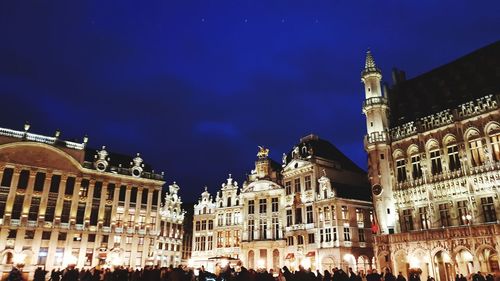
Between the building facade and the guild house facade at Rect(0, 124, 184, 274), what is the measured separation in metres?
35.2

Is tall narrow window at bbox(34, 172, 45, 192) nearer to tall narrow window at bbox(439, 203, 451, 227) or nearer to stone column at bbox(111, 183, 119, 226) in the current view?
stone column at bbox(111, 183, 119, 226)

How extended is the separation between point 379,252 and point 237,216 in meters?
25.6

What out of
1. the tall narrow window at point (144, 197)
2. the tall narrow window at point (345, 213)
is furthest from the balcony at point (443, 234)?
the tall narrow window at point (144, 197)

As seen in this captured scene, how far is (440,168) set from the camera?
113 feet

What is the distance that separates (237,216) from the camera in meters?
57.3

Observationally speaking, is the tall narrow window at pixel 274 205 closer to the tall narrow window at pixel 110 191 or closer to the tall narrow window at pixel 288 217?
the tall narrow window at pixel 288 217

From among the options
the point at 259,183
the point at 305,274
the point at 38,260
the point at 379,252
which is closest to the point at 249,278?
the point at 305,274

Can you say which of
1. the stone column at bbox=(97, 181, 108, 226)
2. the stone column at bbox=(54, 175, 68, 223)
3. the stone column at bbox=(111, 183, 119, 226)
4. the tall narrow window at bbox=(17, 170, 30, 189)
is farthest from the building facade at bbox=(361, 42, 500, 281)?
the tall narrow window at bbox=(17, 170, 30, 189)

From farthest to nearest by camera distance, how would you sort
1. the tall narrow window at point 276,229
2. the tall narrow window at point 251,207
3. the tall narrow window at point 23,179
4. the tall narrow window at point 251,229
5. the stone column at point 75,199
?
1. the tall narrow window at point 251,207
2. the tall narrow window at point 251,229
3. the stone column at point 75,199
4. the tall narrow window at point 276,229
5. the tall narrow window at point 23,179

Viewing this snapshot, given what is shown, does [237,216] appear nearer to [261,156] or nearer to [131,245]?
[261,156]

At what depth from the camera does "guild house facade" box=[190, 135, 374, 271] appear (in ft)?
144

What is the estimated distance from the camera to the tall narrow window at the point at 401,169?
37.4 m

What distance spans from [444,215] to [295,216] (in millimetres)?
19912

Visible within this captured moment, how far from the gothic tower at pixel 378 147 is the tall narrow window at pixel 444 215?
4.35 metres
